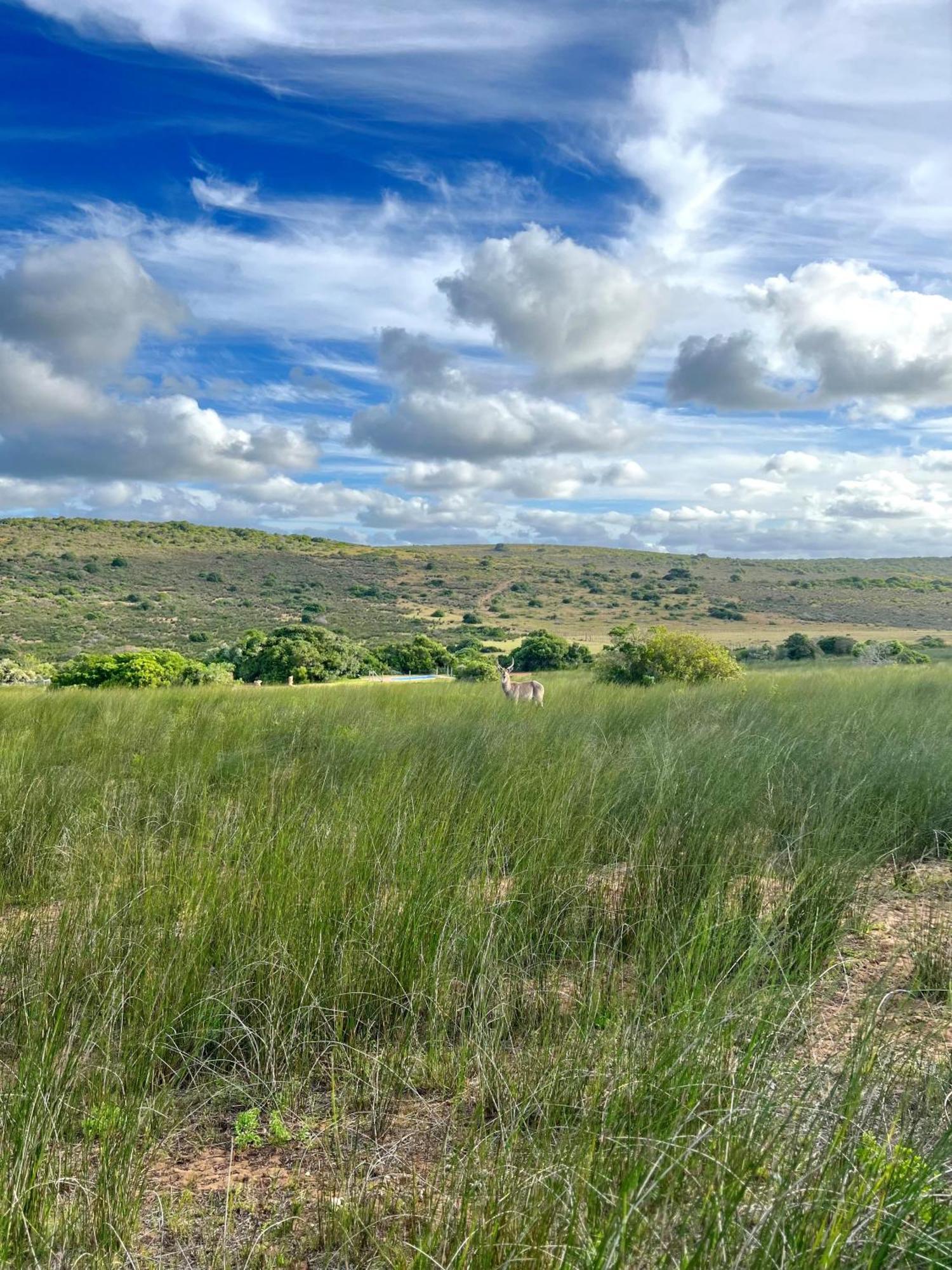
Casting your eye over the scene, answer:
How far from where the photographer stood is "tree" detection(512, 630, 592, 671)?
32.2 metres

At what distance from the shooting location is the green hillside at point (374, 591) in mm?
52000

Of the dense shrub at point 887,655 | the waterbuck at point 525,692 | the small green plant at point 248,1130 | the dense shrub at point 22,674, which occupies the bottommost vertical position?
the dense shrub at point 22,674

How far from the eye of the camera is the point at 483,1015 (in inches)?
101

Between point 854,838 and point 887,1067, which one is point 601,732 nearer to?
point 854,838

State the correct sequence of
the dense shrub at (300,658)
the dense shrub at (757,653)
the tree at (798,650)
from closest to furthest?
1. the dense shrub at (300,658)
2. the tree at (798,650)
3. the dense shrub at (757,653)

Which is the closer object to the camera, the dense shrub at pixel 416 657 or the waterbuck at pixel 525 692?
the waterbuck at pixel 525 692

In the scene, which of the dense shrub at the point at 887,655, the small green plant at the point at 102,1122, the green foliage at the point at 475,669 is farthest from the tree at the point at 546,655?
the small green plant at the point at 102,1122

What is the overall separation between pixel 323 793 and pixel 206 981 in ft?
7.58

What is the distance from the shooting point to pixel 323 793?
17.2 ft

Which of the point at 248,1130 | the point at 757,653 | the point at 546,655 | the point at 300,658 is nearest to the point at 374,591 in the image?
the point at 546,655

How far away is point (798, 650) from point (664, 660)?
1901 centimetres

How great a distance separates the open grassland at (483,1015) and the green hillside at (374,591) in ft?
132

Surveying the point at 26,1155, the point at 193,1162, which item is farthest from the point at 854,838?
the point at 26,1155

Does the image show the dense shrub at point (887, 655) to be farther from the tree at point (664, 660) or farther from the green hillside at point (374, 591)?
the green hillside at point (374, 591)
